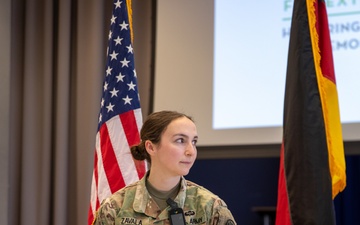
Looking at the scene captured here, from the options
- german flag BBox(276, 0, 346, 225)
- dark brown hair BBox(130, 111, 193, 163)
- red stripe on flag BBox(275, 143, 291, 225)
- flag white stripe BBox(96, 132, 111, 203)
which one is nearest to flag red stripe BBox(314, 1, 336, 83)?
german flag BBox(276, 0, 346, 225)

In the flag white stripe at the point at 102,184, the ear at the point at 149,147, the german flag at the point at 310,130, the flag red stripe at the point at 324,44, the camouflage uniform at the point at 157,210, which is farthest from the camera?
the flag white stripe at the point at 102,184

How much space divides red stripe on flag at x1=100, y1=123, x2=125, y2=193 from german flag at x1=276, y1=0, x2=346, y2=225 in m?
0.89

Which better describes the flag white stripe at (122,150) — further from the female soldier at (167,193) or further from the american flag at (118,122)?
the female soldier at (167,193)

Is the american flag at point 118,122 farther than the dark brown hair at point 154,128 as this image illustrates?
Yes

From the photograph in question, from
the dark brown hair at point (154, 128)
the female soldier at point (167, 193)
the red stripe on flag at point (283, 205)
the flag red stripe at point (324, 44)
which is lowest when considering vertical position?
the red stripe on flag at point (283, 205)

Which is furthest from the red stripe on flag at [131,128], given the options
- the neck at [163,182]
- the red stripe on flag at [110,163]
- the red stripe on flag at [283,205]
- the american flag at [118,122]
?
the neck at [163,182]

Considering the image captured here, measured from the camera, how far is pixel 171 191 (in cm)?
246

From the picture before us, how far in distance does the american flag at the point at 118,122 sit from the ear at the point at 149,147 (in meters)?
0.95

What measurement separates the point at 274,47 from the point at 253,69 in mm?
195

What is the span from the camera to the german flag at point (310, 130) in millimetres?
3057

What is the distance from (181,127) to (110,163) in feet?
3.87

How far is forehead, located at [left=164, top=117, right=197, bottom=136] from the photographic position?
243 centimetres

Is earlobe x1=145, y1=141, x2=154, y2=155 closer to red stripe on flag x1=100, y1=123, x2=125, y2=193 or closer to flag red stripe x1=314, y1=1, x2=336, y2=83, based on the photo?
red stripe on flag x1=100, y1=123, x2=125, y2=193

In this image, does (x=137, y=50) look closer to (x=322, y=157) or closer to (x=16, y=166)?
(x=16, y=166)
